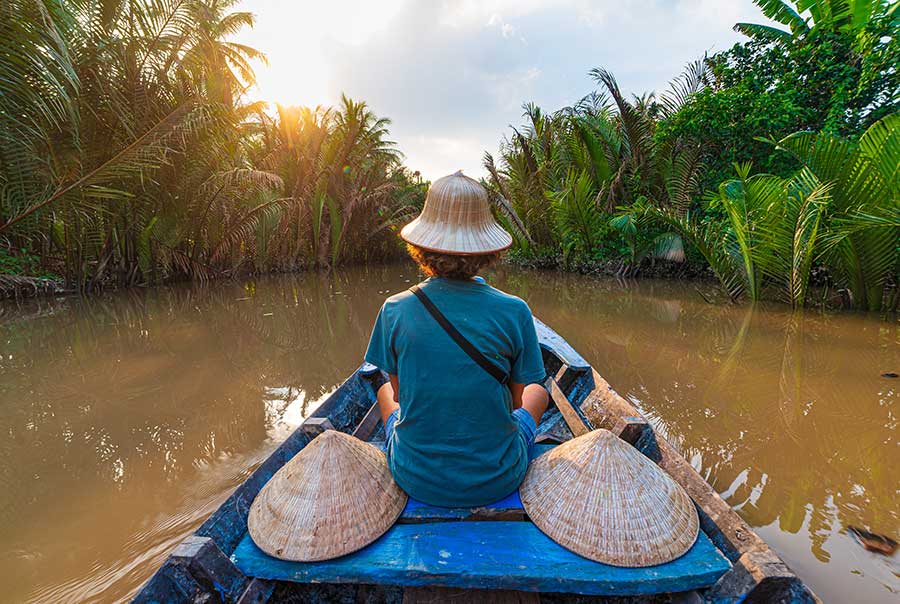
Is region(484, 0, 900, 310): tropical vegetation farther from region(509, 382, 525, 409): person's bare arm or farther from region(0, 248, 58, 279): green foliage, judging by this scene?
region(0, 248, 58, 279): green foliage

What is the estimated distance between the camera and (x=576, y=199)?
11.5m

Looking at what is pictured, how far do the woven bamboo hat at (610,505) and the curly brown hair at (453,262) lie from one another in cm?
71

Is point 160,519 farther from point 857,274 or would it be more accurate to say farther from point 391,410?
point 857,274

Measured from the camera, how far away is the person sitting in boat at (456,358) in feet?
4.45

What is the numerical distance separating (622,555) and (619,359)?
379 centimetres

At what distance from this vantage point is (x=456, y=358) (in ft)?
4.42

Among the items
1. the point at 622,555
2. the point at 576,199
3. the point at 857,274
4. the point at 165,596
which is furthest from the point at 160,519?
the point at 576,199

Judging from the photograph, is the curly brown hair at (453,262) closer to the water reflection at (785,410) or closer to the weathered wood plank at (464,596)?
the weathered wood plank at (464,596)

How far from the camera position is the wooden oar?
2.31 m

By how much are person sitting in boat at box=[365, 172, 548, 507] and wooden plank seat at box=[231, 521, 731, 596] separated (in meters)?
0.18

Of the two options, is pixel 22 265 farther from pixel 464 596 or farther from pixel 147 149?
pixel 464 596

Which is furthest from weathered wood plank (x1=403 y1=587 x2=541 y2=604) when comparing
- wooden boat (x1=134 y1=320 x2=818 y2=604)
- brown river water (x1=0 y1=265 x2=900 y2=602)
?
brown river water (x1=0 y1=265 x2=900 y2=602)

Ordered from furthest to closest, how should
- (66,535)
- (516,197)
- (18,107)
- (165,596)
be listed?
(516,197)
(18,107)
(66,535)
(165,596)

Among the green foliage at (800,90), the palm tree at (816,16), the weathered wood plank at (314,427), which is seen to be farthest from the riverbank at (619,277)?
the weathered wood plank at (314,427)
